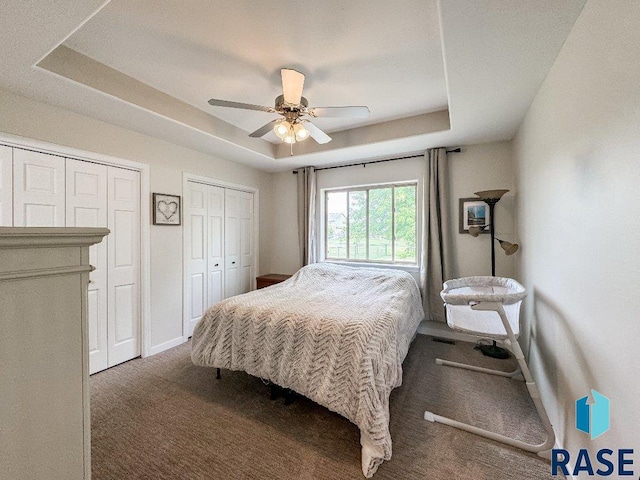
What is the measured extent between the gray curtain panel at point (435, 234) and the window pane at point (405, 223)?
290 mm

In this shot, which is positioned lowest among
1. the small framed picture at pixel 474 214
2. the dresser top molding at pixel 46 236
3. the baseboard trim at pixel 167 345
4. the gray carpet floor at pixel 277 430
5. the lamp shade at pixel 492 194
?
the gray carpet floor at pixel 277 430

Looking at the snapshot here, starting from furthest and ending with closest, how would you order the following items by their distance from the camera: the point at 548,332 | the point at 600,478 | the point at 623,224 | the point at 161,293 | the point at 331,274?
the point at 331,274 → the point at 161,293 → the point at 548,332 → the point at 600,478 → the point at 623,224

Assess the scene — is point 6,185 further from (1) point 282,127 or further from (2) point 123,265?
(1) point 282,127

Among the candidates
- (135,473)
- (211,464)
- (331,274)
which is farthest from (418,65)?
(135,473)

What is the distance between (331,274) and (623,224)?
2740 millimetres

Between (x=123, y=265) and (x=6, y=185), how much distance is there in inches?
41.2

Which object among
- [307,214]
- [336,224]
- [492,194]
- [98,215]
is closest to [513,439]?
[492,194]

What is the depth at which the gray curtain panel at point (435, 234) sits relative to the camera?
322 cm

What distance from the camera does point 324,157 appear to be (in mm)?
3672

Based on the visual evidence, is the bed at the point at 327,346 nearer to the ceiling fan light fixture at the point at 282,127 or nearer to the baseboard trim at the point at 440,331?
the baseboard trim at the point at 440,331

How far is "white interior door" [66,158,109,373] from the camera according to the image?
2.35 meters

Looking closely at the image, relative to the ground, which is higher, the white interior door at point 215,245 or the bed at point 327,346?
the white interior door at point 215,245

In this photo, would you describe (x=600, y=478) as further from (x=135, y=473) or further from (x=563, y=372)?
(x=135, y=473)

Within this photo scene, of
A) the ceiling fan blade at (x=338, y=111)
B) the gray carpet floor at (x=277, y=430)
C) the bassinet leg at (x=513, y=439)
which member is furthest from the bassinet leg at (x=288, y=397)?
the ceiling fan blade at (x=338, y=111)
